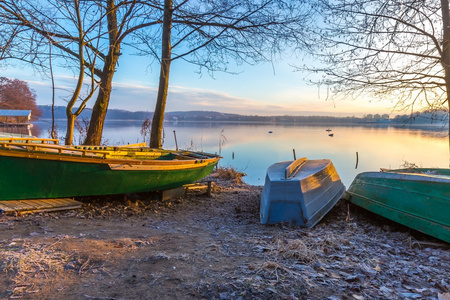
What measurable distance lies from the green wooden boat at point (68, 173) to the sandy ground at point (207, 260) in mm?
524

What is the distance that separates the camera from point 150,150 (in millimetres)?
8266

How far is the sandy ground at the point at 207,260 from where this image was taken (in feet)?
8.21

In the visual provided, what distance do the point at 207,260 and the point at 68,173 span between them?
10.5 feet

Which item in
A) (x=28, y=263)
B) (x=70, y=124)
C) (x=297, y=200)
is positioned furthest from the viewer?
(x=70, y=124)

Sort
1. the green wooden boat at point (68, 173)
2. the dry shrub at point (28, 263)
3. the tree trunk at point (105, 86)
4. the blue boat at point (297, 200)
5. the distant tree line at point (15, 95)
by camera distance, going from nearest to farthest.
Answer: the dry shrub at point (28, 263) → the green wooden boat at point (68, 173) → the blue boat at point (297, 200) → the tree trunk at point (105, 86) → the distant tree line at point (15, 95)

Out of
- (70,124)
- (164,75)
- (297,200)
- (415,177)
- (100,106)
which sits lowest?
(297,200)

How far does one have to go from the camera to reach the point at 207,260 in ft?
10.4

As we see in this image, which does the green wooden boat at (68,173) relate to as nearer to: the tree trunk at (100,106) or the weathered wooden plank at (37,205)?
the weathered wooden plank at (37,205)

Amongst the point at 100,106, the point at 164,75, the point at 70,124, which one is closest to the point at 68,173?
the point at 70,124

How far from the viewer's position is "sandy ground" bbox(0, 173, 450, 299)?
8.21ft

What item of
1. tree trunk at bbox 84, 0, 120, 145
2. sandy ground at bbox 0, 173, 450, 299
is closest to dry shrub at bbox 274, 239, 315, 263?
sandy ground at bbox 0, 173, 450, 299

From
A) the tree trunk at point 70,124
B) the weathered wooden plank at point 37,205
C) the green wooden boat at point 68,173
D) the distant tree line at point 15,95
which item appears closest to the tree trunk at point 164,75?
the tree trunk at point 70,124

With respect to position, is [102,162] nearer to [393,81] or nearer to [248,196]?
[248,196]

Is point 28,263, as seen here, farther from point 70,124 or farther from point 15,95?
point 15,95
